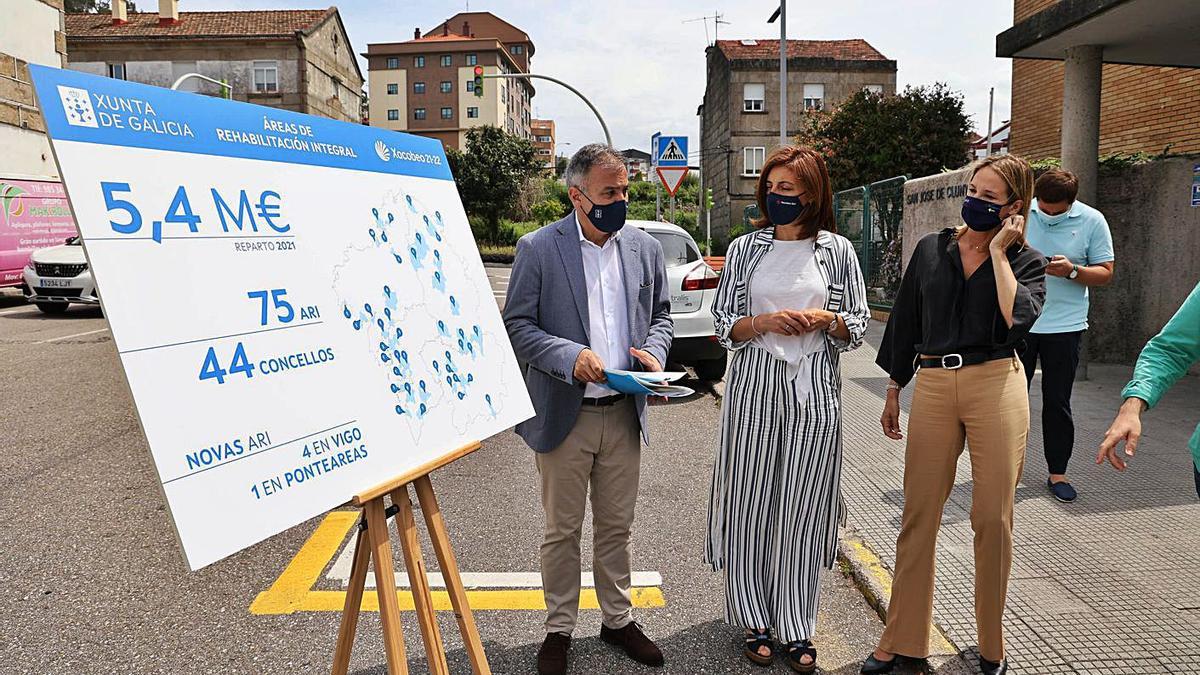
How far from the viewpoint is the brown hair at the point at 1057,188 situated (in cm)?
485

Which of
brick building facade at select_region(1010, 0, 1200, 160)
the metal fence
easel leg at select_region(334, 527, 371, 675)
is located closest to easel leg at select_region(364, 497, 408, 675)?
easel leg at select_region(334, 527, 371, 675)

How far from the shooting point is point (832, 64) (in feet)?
135

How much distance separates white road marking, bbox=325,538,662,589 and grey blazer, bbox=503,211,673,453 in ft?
3.51

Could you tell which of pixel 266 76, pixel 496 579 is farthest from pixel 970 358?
pixel 266 76

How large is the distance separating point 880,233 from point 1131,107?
3.95m

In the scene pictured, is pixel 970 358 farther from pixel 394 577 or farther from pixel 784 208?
pixel 394 577

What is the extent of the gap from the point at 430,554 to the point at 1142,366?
3345mm

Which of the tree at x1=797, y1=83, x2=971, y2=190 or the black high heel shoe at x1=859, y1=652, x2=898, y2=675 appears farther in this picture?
the tree at x1=797, y1=83, x2=971, y2=190

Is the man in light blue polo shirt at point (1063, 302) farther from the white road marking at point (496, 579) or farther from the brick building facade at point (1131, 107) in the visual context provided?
the brick building facade at point (1131, 107)

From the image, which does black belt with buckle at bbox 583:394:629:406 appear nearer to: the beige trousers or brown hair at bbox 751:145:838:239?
the beige trousers

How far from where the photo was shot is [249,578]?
399cm

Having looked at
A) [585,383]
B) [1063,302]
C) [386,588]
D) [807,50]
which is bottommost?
[386,588]

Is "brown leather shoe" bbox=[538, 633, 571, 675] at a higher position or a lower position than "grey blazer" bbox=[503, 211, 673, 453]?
lower

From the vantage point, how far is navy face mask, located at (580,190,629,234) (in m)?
3.12
